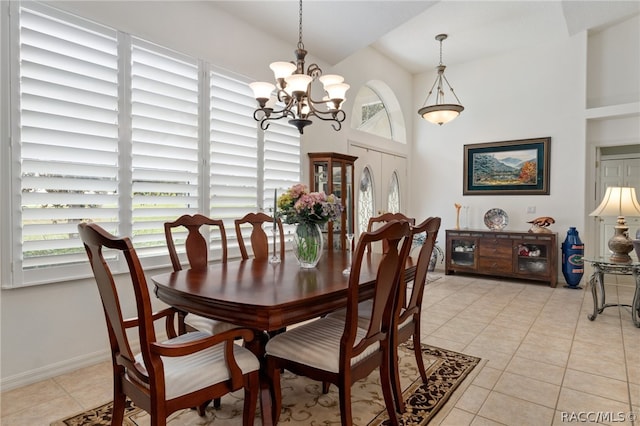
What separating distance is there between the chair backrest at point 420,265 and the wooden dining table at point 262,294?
0.30ft

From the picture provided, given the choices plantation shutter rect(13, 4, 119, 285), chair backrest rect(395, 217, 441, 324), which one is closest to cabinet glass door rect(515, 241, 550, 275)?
chair backrest rect(395, 217, 441, 324)

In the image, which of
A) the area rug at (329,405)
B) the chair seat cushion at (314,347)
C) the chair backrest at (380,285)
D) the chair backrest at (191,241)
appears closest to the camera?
the chair backrest at (380,285)

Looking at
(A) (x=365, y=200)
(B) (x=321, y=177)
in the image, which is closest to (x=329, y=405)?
(B) (x=321, y=177)

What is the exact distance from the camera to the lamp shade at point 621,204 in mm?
3477

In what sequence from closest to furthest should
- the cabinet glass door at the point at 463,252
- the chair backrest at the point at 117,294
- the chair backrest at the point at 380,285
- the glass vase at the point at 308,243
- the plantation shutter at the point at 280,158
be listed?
the chair backrest at the point at 117,294 < the chair backrest at the point at 380,285 < the glass vase at the point at 308,243 < the plantation shutter at the point at 280,158 < the cabinet glass door at the point at 463,252

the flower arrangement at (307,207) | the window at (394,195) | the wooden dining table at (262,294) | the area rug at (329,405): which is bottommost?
the area rug at (329,405)

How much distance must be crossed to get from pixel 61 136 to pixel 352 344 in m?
2.37

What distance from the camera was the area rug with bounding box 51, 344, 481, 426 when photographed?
1909mm

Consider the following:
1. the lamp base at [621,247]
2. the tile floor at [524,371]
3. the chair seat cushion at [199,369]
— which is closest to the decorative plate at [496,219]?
the tile floor at [524,371]

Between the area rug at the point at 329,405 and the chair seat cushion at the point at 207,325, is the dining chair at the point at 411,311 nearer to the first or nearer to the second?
the area rug at the point at 329,405

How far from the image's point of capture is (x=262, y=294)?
5.19ft

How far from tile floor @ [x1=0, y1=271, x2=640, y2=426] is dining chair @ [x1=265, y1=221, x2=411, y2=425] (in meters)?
0.64

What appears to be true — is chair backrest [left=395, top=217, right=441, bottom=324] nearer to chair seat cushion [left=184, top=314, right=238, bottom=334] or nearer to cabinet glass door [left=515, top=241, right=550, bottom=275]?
chair seat cushion [left=184, top=314, right=238, bottom=334]

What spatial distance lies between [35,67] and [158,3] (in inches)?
45.2
